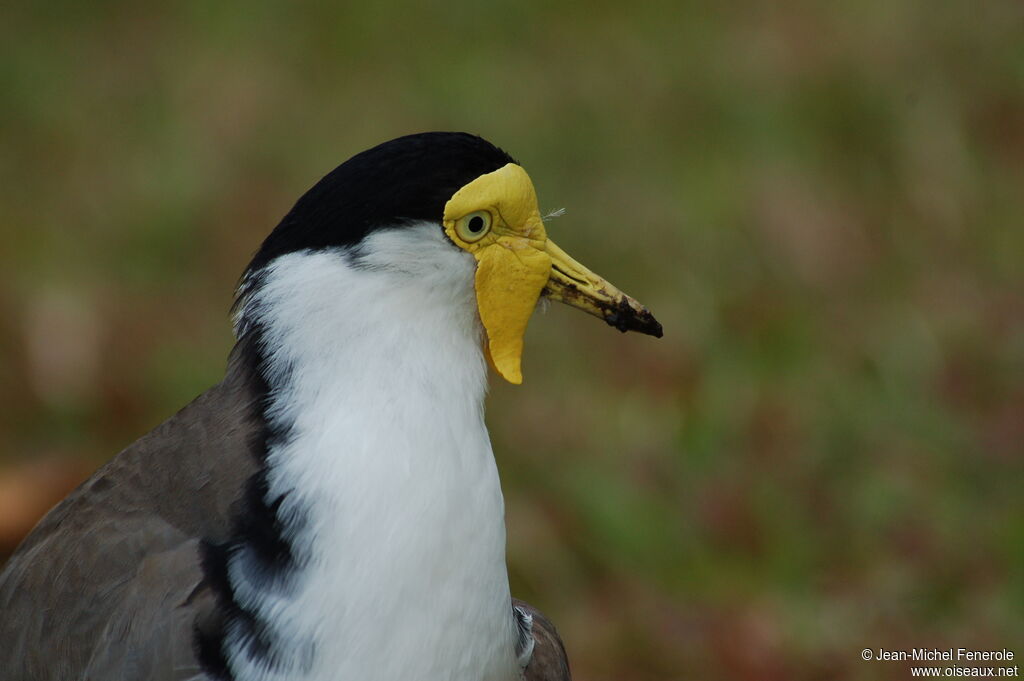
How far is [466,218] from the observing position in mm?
2422

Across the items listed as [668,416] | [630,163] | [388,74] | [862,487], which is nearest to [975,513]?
[862,487]

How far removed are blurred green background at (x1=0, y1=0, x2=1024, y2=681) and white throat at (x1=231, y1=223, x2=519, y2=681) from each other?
1669 millimetres

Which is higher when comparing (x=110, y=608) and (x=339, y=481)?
(x=339, y=481)

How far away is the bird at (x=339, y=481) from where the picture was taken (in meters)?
2.26

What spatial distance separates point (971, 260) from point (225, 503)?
3.49m

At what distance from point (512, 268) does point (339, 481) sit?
1.70ft

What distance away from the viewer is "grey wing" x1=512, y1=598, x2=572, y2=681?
2.78 metres

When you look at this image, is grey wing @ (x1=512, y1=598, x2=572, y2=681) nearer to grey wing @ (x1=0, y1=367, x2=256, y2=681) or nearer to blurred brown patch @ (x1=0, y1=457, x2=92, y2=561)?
grey wing @ (x1=0, y1=367, x2=256, y2=681)

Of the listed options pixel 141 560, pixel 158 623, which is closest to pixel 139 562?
pixel 141 560

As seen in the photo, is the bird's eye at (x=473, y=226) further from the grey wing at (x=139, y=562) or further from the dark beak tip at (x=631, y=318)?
the grey wing at (x=139, y=562)

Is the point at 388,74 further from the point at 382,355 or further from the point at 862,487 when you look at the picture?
the point at 382,355

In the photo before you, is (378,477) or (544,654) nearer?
(378,477)
